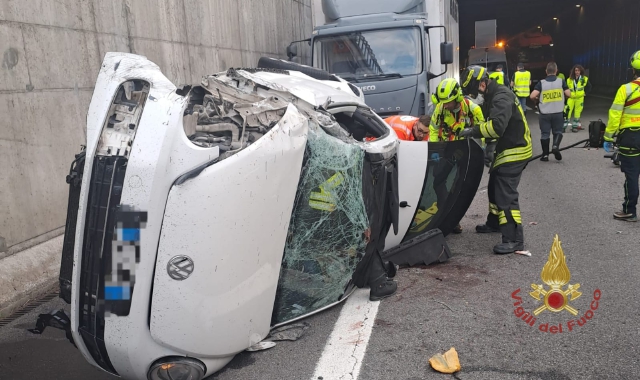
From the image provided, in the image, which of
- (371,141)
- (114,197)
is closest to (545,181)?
(371,141)

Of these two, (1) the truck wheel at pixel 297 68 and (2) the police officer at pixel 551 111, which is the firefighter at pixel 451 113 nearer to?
(1) the truck wheel at pixel 297 68

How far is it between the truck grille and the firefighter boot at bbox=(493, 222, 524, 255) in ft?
11.6

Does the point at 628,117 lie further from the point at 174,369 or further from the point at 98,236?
the point at 98,236

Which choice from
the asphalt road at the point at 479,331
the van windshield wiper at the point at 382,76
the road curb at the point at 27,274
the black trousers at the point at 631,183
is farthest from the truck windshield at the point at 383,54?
the road curb at the point at 27,274

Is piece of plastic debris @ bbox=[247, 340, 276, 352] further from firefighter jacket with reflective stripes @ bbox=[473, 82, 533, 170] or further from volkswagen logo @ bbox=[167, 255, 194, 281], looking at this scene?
firefighter jacket with reflective stripes @ bbox=[473, 82, 533, 170]

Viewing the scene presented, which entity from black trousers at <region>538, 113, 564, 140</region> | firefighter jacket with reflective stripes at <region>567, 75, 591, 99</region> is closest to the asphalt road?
black trousers at <region>538, 113, 564, 140</region>

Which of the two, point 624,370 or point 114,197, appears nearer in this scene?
point 114,197

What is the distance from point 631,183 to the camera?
621 cm

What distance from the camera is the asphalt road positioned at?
10.4 feet

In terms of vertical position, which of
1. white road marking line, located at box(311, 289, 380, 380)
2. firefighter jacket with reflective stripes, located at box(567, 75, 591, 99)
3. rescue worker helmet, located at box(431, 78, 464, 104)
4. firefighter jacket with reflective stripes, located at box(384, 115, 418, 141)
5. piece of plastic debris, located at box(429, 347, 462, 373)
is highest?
rescue worker helmet, located at box(431, 78, 464, 104)

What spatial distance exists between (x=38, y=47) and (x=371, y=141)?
345 centimetres

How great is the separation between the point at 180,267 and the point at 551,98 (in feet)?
31.5

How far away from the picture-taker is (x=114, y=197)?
2691 millimetres

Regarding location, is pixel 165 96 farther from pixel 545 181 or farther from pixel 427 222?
pixel 545 181
